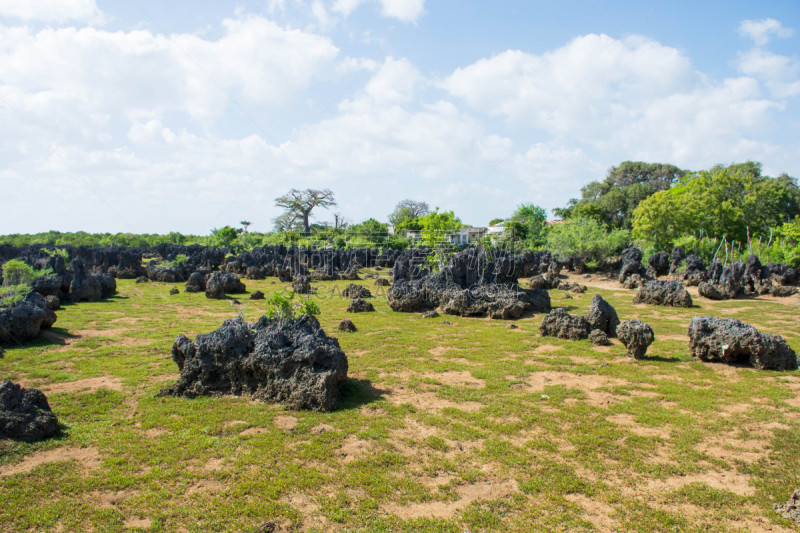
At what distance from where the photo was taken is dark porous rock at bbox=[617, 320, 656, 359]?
37.0 ft

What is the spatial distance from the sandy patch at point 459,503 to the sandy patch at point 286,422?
2578 mm

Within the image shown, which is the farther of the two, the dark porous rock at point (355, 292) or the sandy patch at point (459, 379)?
the dark porous rock at point (355, 292)

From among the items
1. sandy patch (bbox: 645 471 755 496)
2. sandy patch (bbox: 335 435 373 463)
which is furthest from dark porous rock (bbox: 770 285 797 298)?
sandy patch (bbox: 335 435 373 463)

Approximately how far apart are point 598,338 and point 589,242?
23.9 m

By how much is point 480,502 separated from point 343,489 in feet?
5.33

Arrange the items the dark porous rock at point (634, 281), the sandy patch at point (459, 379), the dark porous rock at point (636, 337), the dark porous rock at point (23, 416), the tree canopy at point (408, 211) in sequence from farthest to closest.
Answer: the tree canopy at point (408, 211) → the dark porous rock at point (634, 281) → the dark porous rock at point (636, 337) → the sandy patch at point (459, 379) → the dark porous rock at point (23, 416)

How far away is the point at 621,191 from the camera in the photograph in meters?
65.6

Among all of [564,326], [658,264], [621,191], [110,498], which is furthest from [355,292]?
[621,191]

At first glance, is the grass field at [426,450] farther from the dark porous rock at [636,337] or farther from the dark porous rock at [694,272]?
the dark porous rock at [694,272]

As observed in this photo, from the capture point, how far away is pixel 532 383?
9.74m

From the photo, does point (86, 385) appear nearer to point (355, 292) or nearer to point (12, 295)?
point (12, 295)

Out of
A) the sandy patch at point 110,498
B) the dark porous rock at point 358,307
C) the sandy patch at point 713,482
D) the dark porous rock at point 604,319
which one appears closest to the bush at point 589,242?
the dark porous rock at point 358,307

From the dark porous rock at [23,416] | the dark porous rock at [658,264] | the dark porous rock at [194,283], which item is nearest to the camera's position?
the dark porous rock at [23,416]

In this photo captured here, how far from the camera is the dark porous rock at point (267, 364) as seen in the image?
8164 mm
